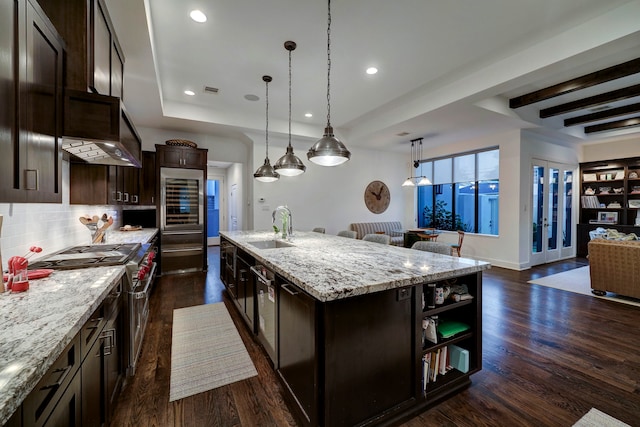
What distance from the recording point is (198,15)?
2662mm

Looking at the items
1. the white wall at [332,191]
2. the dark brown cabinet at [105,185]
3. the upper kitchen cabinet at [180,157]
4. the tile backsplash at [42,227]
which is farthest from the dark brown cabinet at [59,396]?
the white wall at [332,191]

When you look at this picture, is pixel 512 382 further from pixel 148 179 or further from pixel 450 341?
pixel 148 179

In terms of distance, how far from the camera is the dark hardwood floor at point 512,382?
5.54 feet

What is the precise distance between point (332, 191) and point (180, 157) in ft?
11.4

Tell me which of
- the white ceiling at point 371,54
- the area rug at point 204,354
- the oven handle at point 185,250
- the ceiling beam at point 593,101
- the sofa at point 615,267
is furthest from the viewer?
the oven handle at point 185,250

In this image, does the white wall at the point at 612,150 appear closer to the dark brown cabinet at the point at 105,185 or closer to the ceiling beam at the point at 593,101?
the ceiling beam at the point at 593,101

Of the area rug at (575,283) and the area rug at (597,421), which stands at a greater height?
the area rug at (575,283)

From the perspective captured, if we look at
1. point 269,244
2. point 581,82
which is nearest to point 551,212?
point 581,82

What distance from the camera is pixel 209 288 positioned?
430 centimetres

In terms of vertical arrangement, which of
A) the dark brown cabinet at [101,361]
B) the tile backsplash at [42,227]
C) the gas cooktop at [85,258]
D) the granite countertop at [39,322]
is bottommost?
the dark brown cabinet at [101,361]

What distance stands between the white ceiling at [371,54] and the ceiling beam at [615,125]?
6.60 ft

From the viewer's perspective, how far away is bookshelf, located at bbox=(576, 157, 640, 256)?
20.4ft

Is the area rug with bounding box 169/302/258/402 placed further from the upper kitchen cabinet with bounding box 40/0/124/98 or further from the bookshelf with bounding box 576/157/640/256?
the bookshelf with bounding box 576/157/640/256

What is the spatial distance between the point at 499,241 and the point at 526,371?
14.3 feet
